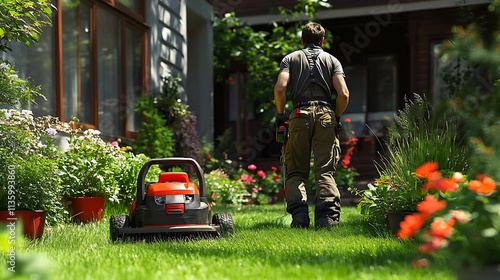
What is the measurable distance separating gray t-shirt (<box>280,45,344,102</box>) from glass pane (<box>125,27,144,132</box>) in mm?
4534

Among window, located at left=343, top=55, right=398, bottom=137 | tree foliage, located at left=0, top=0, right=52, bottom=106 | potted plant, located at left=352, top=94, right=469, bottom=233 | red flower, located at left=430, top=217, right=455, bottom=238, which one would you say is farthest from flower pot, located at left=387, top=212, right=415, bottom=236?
window, located at left=343, top=55, right=398, bottom=137

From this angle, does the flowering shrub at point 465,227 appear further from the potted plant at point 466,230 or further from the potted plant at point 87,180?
the potted plant at point 87,180

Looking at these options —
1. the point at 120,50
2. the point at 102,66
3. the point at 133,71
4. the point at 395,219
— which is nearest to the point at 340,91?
the point at 395,219

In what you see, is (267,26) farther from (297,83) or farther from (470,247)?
(470,247)

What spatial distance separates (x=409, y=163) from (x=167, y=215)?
212cm

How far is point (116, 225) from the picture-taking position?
236 inches

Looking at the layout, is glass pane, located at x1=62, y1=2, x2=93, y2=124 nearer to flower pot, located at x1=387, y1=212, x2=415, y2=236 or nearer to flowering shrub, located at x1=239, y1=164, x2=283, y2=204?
flowering shrub, located at x1=239, y1=164, x2=283, y2=204

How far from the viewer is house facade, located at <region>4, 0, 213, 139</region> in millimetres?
9102

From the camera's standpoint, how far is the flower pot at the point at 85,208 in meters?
8.05

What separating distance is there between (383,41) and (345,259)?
46.2ft

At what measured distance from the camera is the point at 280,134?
7.48 metres

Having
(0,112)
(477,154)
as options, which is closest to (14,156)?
(0,112)

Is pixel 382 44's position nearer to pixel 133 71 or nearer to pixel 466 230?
pixel 133 71

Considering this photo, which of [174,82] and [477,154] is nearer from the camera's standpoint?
[477,154]
